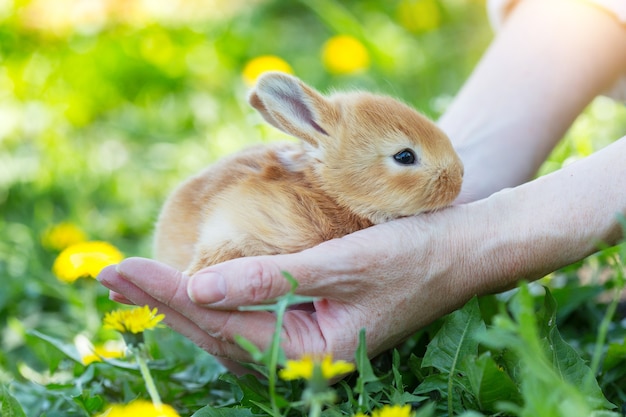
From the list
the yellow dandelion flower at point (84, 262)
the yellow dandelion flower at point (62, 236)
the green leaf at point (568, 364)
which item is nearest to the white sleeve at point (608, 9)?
the green leaf at point (568, 364)

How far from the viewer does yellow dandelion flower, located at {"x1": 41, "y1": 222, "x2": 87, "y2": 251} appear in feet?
11.0

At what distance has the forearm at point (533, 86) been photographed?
267 cm

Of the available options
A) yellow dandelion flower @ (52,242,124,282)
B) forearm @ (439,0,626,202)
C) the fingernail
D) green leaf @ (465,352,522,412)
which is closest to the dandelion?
the fingernail

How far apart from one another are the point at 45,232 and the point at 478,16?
143 inches

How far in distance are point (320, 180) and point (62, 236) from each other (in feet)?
5.76

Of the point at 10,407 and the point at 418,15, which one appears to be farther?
the point at 418,15

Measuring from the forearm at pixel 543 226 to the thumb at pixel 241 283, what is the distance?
53cm

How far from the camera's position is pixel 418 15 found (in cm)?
533

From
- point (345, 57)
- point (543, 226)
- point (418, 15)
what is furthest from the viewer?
point (418, 15)

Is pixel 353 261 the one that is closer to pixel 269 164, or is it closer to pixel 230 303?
pixel 230 303

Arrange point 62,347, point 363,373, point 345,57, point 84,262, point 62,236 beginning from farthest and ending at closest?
point 345,57, point 62,236, point 84,262, point 62,347, point 363,373

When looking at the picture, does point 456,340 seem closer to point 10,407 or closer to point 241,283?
point 241,283

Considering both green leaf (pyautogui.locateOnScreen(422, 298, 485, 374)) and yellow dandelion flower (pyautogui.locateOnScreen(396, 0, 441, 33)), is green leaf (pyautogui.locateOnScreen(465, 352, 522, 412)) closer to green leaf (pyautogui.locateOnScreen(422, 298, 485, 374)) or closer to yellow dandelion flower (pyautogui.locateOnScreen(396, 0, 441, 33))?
green leaf (pyautogui.locateOnScreen(422, 298, 485, 374))

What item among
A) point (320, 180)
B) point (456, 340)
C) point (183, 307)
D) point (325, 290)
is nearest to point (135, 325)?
point (183, 307)
